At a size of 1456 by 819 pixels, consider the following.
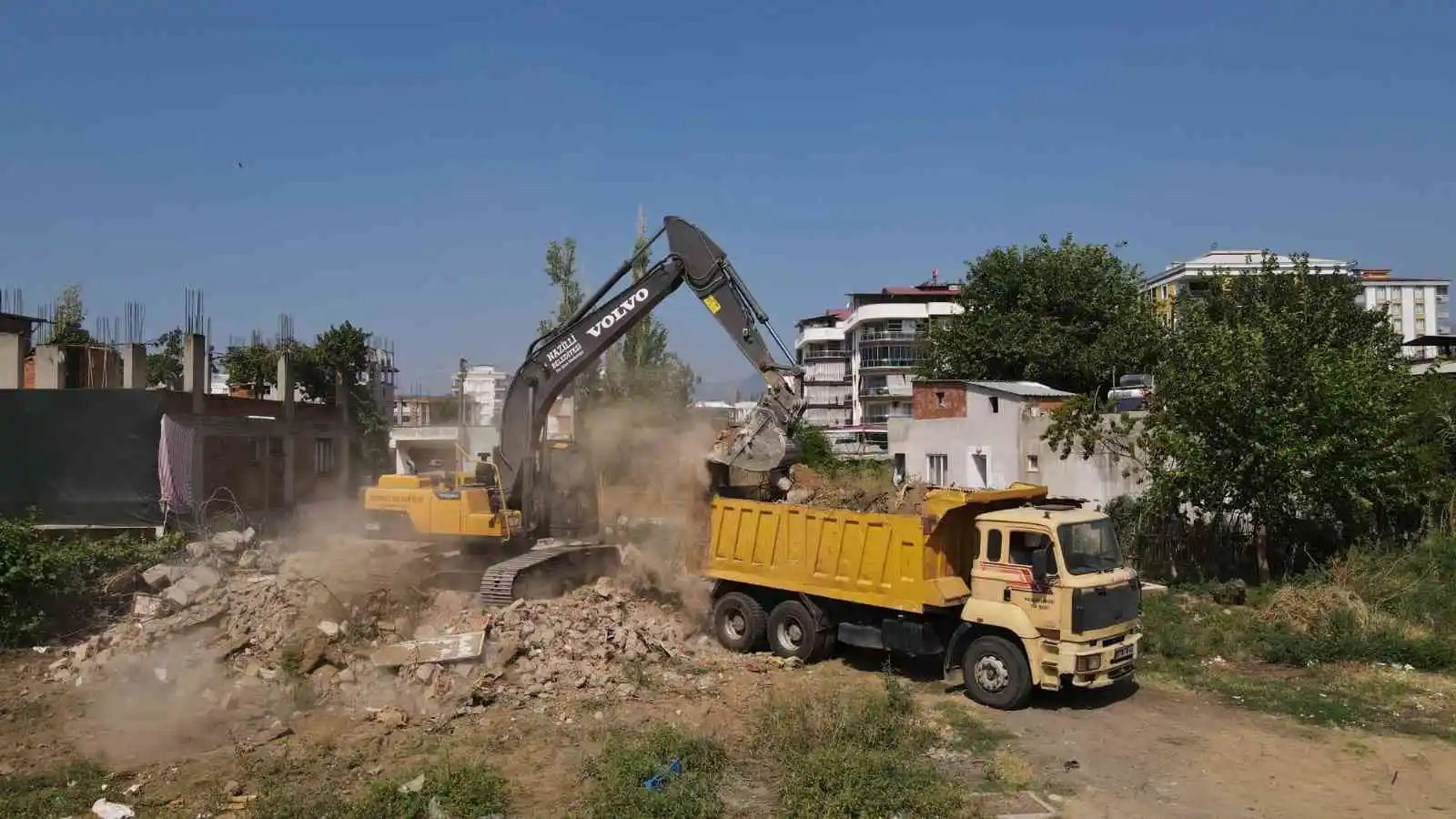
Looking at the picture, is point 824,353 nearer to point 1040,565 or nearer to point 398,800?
point 1040,565

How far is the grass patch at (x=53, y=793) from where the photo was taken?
27.8 ft

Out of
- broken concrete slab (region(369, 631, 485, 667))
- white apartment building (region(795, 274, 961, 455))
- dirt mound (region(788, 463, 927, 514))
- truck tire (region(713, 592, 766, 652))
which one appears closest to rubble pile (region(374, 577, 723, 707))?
broken concrete slab (region(369, 631, 485, 667))

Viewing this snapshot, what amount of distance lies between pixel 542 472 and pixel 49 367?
465 inches

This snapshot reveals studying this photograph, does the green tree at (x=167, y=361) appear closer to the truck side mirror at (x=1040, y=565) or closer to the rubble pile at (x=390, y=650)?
the rubble pile at (x=390, y=650)

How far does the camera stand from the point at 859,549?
42.1 ft

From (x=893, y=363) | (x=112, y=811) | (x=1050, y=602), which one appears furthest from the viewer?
(x=893, y=363)

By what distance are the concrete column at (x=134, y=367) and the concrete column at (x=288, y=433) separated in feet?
13.5

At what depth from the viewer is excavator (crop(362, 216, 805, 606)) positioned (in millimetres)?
15609

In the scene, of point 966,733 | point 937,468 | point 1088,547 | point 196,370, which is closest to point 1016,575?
point 1088,547

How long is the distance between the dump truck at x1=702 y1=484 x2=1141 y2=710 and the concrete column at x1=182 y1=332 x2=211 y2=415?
13235 mm

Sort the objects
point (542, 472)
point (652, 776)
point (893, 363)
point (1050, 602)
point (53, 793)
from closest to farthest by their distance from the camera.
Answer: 1. point (652, 776)
2. point (53, 793)
3. point (1050, 602)
4. point (542, 472)
5. point (893, 363)

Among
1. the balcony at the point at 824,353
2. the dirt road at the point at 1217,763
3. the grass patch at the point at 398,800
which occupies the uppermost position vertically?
the balcony at the point at 824,353

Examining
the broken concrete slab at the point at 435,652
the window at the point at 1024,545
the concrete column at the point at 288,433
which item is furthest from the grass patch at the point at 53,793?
the concrete column at the point at 288,433

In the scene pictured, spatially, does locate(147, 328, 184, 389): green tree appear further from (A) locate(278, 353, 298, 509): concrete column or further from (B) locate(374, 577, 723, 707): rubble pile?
(B) locate(374, 577, 723, 707): rubble pile
